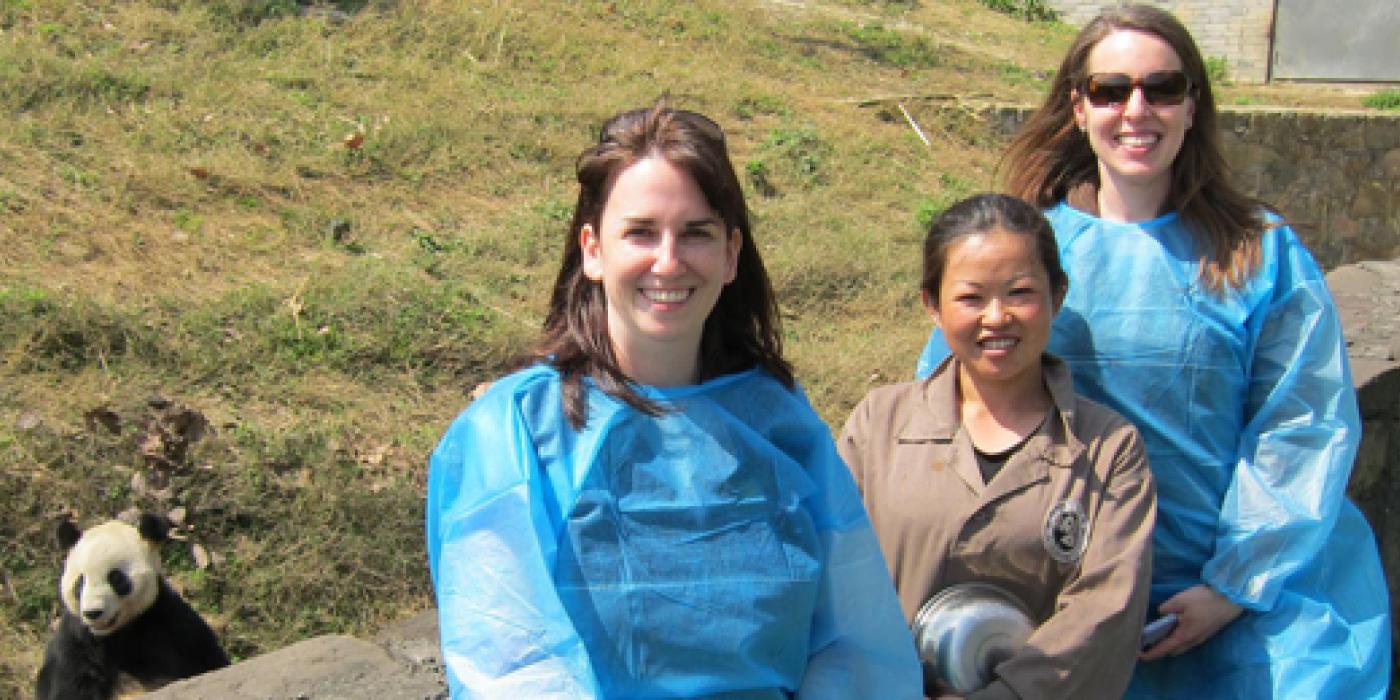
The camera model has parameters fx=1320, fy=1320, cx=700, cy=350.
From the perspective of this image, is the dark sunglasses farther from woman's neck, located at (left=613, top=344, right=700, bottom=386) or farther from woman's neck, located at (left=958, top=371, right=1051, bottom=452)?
woman's neck, located at (left=613, top=344, right=700, bottom=386)

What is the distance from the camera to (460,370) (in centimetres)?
491

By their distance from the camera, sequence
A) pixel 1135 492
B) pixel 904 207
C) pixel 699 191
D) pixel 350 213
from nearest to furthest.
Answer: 1. pixel 699 191
2. pixel 1135 492
3. pixel 350 213
4. pixel 904 207

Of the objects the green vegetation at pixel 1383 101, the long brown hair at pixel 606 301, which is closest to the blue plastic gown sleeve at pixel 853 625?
→ the long brown hair at pixel 606 301

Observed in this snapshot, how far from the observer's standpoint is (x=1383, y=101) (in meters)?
12.3

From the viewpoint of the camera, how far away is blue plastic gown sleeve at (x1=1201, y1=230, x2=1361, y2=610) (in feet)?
8.18

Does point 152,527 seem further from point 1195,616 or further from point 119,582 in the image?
point 1195,616

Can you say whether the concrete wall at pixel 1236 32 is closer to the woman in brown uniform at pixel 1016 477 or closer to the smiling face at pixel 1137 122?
the smiling face at pixel 1137 122

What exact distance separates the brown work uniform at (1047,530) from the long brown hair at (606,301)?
48 centimetres

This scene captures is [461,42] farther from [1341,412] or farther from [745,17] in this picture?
[1341,412]

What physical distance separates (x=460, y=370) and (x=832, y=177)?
345 centimetres

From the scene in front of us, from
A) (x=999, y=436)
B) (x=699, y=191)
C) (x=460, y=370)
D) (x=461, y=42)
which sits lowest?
(x=460, y=370)

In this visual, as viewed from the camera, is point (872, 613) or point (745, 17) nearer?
point (872, 613)

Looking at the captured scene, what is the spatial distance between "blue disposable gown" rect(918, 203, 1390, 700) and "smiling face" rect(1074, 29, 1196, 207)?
0.11 metres

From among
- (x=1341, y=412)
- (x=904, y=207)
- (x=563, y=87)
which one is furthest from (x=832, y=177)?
(x=1341, y=412)
